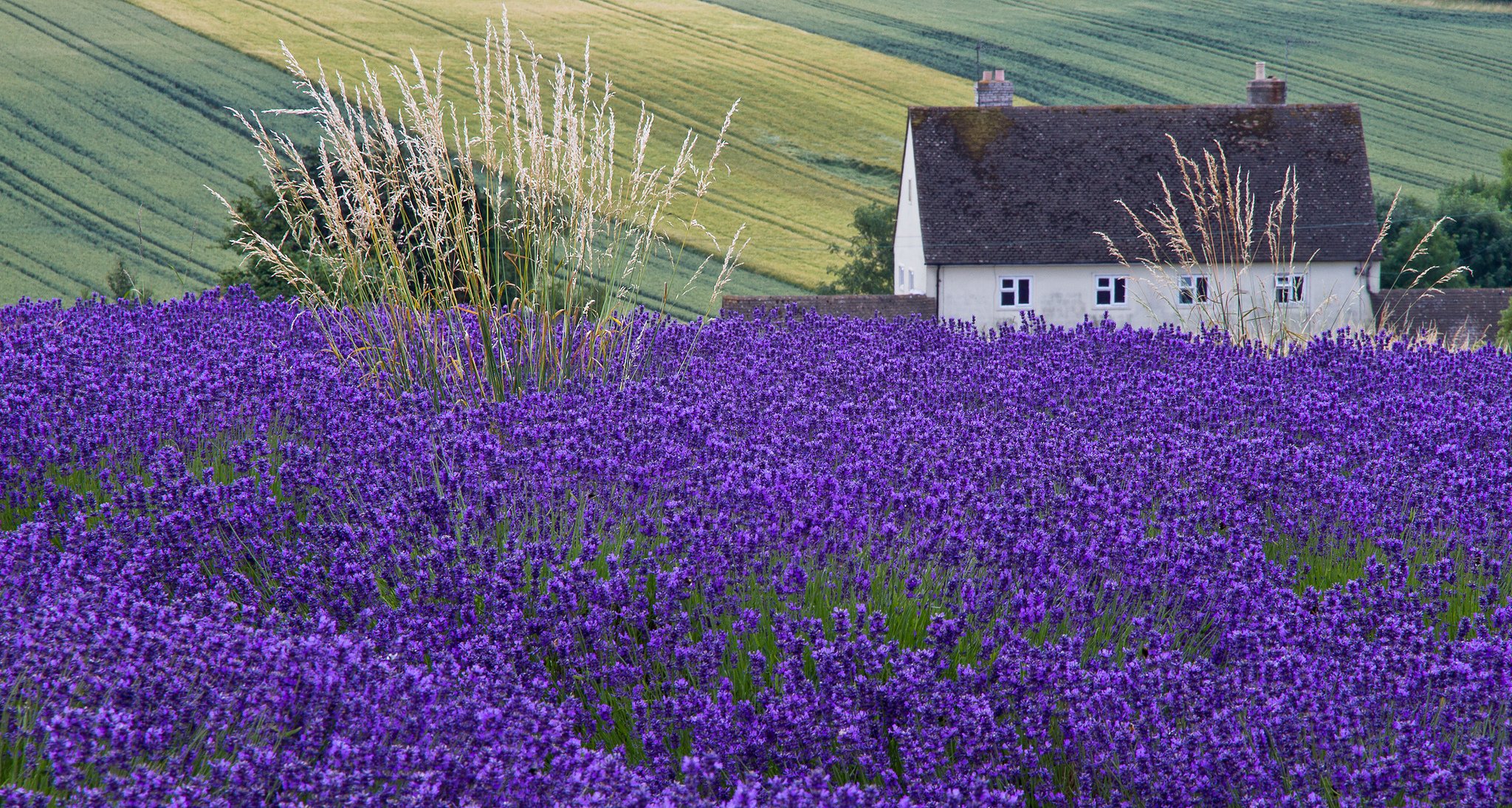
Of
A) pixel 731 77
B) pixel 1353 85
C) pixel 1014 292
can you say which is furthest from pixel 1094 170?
pixel 1353 85

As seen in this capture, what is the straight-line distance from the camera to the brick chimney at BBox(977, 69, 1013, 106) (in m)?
29.4

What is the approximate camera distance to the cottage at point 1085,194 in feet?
86.3

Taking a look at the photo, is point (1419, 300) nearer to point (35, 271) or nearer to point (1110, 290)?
point (1110, 290)

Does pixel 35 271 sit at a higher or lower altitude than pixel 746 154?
lower

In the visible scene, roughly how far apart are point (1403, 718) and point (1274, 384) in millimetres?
2862

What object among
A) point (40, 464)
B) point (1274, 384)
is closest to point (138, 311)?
point (40, 464)

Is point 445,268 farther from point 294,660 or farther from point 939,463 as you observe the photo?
point 294,660

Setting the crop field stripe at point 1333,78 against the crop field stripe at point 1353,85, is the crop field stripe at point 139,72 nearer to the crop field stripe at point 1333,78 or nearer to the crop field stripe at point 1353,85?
the crop field stripe at point 1353,85

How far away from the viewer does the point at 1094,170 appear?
27.2 m

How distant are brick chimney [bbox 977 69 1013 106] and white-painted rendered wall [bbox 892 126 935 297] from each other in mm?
2290

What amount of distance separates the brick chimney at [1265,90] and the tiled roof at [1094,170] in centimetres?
100

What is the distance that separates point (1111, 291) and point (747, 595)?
25114 mm

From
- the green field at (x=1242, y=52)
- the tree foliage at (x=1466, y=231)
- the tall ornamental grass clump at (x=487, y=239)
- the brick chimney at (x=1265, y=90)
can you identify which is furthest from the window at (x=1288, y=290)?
the green field at (x=1242, y=52)

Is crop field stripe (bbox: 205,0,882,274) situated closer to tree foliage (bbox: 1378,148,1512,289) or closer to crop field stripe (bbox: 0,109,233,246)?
crop field stripe (bbox: 0,109,233,246)
